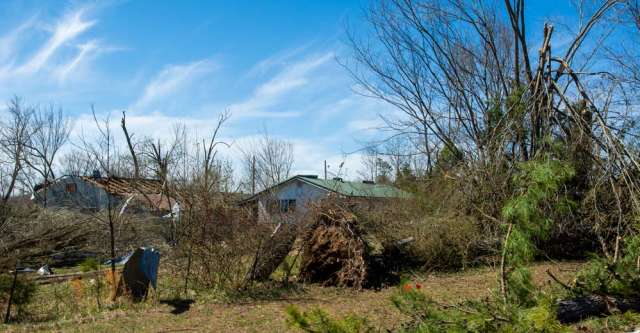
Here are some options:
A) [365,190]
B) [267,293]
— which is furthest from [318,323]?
[365,190]

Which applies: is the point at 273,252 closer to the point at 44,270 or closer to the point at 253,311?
the point at 253,311

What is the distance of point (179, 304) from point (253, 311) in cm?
133

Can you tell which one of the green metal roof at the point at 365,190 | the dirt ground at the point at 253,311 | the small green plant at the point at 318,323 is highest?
the green metal roof at the point at 365,190

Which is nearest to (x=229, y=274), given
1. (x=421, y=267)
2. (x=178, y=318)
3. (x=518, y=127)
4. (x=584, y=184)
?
(x=178, y=318)

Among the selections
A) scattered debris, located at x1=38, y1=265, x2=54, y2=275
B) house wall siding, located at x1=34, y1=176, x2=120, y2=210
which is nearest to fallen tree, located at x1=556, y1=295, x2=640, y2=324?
house wall siding, located at x1=34, y1=176, x2=120, y2=210

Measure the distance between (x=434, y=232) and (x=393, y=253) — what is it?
1170 mm

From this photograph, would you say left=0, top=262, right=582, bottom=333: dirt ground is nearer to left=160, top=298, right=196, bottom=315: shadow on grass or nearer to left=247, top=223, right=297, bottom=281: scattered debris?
left=160, top=298, right=196, bottom=315: shadow on grass

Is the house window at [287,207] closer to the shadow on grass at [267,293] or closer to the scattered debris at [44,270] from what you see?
the shadow on grass at [267,293]

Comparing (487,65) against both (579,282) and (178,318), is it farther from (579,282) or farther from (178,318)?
(178,318)

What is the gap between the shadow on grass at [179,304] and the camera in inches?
298

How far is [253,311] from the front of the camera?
7480 mm

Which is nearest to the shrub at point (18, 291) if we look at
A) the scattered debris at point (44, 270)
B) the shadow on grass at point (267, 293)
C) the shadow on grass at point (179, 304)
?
the shadow on grass at point (179, 304)

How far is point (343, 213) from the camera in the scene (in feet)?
32.4

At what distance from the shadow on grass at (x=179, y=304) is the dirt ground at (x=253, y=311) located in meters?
0.01
